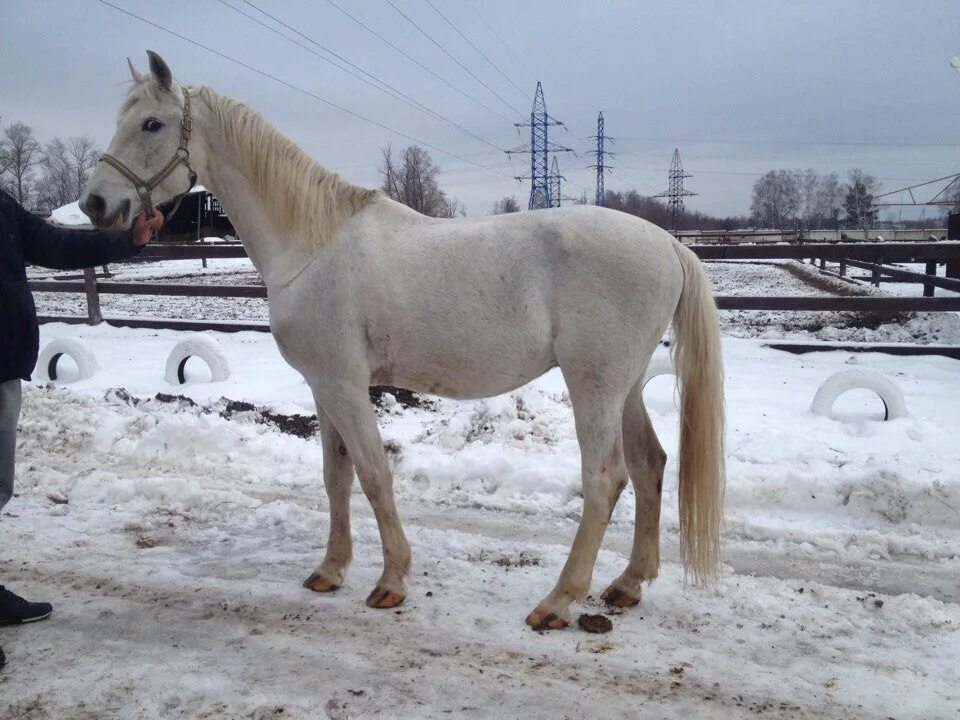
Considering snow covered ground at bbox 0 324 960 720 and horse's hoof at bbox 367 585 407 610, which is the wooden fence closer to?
snow covered ground at bbox 0 324 960 720

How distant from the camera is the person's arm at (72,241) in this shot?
2906mm

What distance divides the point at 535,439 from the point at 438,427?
84 centimetres

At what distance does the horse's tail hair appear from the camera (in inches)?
112

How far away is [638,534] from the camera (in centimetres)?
304

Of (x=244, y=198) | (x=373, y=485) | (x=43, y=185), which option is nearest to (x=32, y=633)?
(x=373, y=485)

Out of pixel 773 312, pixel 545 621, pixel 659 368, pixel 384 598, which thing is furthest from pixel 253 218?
pixel 773 312

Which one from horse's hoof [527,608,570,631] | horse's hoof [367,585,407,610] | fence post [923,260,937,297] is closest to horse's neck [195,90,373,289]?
horse's hoof [367,585,407,610]

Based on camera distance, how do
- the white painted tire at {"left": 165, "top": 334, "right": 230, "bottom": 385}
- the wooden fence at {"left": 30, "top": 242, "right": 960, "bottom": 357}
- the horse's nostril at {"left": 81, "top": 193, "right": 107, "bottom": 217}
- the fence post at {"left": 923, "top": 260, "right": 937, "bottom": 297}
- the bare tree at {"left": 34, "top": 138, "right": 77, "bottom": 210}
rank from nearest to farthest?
1. the horse's nostril at {"left": 81, "top": 193, "right": 107, "bottom": 217}
2. the white painted tire at {"left": 165, "top": 334, "right": 230, "bottom": 385}
3. the wooden fence at {"left": 30, "top": 242, "right": 960, "bottom": 357}
4. the fence post at {"left": 923, "top": 260, "right": 937, "bottom": 297}
5. the bare tree at {"left": 34, "top": 138, "right": 77, "bottom": 210}

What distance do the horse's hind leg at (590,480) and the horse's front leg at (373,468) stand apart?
679 millimetres

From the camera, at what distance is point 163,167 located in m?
2.90

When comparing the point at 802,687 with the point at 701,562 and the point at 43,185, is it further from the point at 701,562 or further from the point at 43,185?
the point at 43,185

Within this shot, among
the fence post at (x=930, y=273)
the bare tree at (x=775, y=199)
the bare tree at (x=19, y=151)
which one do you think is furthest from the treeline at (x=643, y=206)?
the bare tree at (x=19, y=151)

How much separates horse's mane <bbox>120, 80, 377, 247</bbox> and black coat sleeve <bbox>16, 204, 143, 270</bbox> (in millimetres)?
649

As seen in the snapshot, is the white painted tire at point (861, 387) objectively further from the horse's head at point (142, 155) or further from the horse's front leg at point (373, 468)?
the horse's head at point (142, 155)
